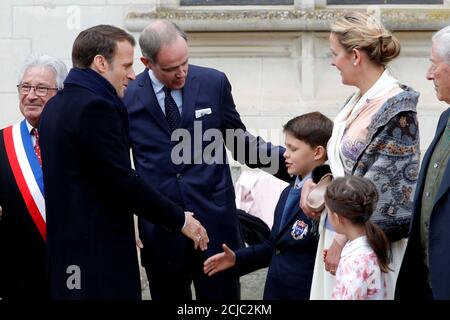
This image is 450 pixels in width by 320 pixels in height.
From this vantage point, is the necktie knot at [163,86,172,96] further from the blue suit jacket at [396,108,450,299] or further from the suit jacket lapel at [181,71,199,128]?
the blue suit jacket at [396,108,450,299]

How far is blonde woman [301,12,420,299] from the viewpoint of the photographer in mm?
5336

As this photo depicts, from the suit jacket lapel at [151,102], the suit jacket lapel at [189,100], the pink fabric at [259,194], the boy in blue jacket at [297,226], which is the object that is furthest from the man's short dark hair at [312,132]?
the pink fabric at [259,194]

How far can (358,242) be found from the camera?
5.30 m

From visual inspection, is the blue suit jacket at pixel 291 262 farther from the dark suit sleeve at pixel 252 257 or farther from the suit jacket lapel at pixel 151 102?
the suit jacket lapel at pixel 151 102

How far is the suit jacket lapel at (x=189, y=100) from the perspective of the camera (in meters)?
6.04

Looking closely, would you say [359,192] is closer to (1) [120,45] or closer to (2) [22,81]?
(1) [120,45]

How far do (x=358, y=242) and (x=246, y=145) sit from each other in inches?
47.3

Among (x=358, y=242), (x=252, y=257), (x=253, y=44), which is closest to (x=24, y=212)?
(x=252, y=257)

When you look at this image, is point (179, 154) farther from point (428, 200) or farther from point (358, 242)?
point (428, 200)

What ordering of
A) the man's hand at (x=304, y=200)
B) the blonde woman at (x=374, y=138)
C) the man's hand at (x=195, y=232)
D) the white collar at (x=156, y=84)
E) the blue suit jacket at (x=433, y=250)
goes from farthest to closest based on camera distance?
the white collar at (x=156, y=84) → the man's hand at (x=195, y=232) → the man's hand at (x=304, y=200) → the blonde woman at (x=374, y=138) → the blue suit jacket at (x=433, y=250)

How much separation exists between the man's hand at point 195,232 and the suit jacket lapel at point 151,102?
491 millimetres

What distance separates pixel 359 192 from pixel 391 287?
1.42ft

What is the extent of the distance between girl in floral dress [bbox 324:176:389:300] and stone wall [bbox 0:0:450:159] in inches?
119
